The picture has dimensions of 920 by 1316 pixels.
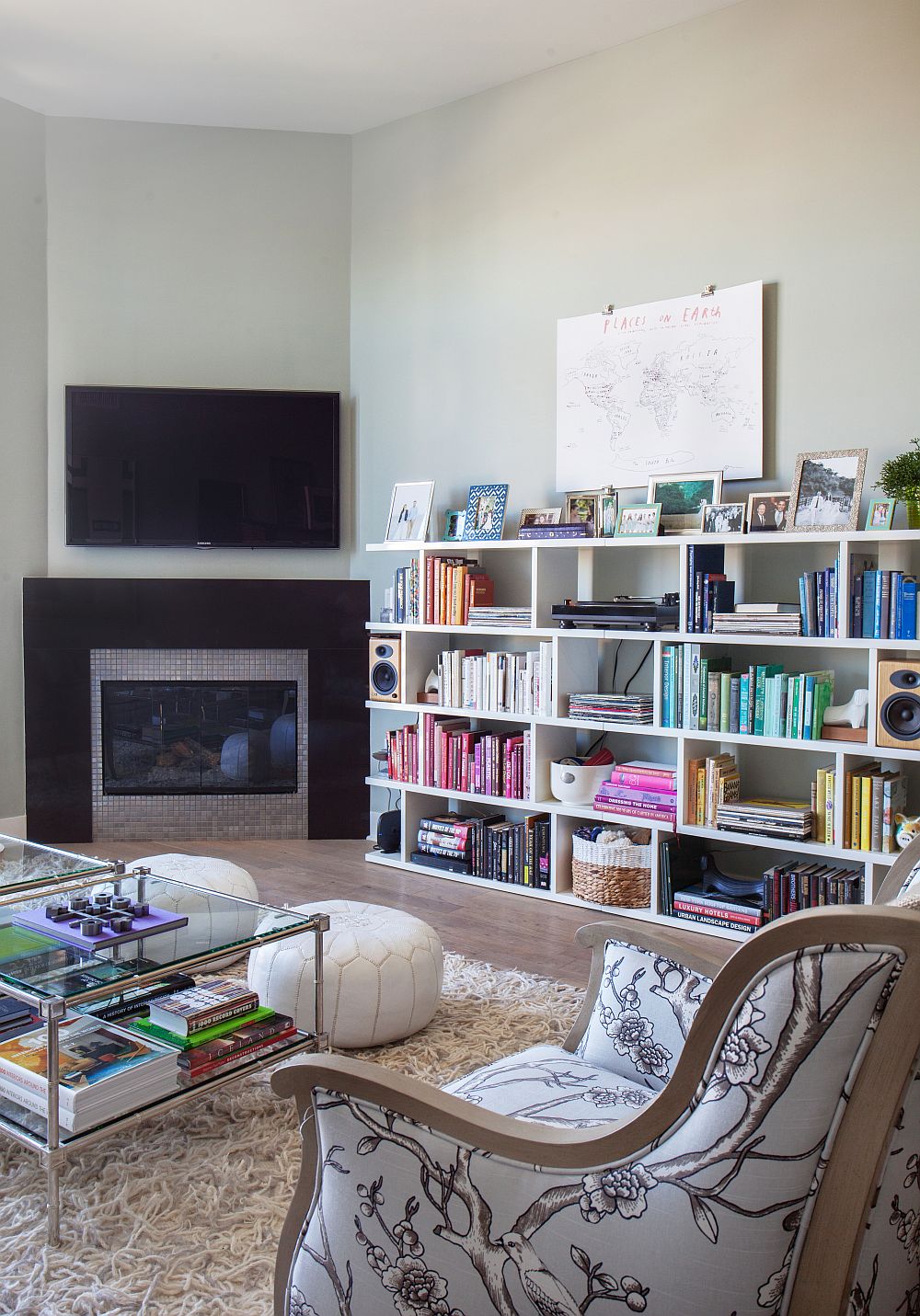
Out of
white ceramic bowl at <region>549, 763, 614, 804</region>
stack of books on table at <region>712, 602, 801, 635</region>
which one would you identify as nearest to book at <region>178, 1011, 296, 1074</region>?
white ceramic bowl at <region>549, 763, 614, 804</region>

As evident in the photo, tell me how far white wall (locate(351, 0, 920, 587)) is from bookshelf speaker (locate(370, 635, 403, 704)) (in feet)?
1.91

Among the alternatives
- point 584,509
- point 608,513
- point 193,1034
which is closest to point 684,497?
point 608,513

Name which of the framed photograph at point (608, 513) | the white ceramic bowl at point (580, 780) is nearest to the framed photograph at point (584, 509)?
the framed photograph at point (608, 513)

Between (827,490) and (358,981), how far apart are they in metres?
2.22

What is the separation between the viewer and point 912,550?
356cm

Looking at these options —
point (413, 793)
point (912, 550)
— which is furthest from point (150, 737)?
point (912, 550)

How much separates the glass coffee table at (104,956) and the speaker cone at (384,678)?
2.02m

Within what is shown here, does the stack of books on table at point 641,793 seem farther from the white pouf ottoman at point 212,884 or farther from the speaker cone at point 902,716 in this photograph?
the white pouf ottoman at point 212,884

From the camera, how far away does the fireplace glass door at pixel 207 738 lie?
5168 mm

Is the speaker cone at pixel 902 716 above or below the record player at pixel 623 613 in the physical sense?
below

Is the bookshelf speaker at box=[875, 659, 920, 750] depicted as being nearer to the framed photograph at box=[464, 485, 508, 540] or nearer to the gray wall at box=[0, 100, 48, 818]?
the framed photograph at box=[464, 485, 508, 540]

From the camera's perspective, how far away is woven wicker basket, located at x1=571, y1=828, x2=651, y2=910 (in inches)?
157

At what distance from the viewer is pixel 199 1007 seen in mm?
2385

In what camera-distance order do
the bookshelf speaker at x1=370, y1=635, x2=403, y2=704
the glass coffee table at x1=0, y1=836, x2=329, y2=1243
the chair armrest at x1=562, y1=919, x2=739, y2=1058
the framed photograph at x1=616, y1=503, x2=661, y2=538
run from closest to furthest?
the chair armrest at x1=562, y1=919, x2=739, y2=1058
the glass coffee table at x1=0, y1=836, x2=329, y2=1243
the framed photograph at x1=616, y1=503, x2=661, y2=538
the bookshelf speaker at x1=370, y1=635, x2=403, y2=704
